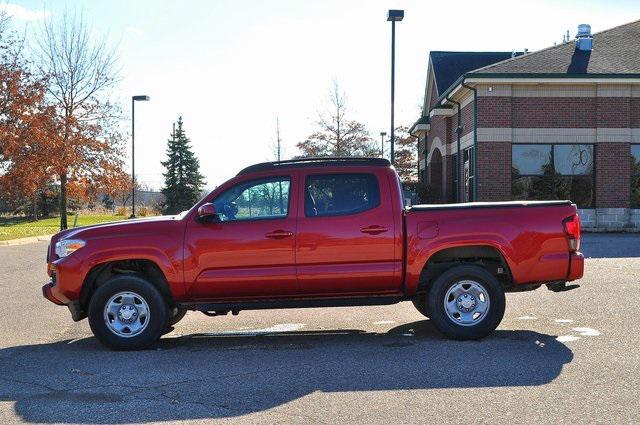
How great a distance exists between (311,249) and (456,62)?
26873mm

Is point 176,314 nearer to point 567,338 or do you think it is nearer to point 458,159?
point 567,338

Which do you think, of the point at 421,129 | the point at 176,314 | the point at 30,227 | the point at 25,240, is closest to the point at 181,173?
the point at 30,227

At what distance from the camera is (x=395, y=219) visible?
729 centimetres

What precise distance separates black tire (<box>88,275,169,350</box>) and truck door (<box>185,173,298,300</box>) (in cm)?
39

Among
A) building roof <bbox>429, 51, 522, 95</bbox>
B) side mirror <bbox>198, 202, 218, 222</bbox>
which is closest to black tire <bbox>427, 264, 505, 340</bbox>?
side mirror <bbox>198, 202, 218, 222</bbox>

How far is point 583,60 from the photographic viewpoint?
77.1ft

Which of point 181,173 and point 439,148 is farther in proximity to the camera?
point 181,173

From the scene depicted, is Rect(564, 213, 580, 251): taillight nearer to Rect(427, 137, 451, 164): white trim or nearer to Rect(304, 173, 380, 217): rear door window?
Rect(304, 173, 380, 217): rear door window

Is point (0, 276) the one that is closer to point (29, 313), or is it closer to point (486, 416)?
point (29, 313)

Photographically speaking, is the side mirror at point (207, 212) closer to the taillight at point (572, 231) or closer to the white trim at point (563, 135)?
the taillight at point (572, 231)

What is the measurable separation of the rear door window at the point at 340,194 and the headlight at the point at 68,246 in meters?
2.37

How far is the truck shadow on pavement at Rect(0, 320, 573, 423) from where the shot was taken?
5254 millimetres

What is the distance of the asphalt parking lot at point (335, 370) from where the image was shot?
5020 mm

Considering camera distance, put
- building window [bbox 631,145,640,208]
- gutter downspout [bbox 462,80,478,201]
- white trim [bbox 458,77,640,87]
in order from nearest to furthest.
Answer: white trim [bbox 458,77,640,87] < gutter downspout [bbox 462,80,478,201] < building window [bbox 631,145,640,208]
